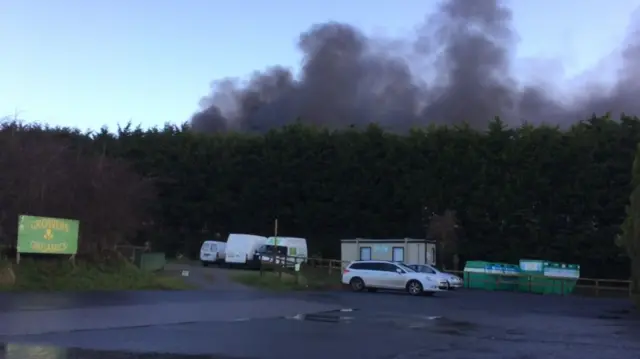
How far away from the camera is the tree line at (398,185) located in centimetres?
5541

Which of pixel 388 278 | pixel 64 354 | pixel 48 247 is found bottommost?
pixel 64 354

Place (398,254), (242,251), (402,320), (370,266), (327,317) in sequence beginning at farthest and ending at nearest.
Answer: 1. (242,251)
2. (398,254)
3. (370,266)
4. (327,317)
5. (402,320)

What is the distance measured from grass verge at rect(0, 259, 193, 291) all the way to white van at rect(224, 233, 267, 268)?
56.9 feet

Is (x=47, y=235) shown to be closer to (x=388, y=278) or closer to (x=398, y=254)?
(x=388, y=278)

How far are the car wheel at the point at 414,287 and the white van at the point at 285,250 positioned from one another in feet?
35.0

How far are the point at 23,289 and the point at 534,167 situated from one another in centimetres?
4008

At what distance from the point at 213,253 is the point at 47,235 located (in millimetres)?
24986

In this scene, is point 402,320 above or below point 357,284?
below

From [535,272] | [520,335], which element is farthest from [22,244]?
[535,272]

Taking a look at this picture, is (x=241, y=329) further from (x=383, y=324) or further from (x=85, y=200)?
(x=85, y=200)

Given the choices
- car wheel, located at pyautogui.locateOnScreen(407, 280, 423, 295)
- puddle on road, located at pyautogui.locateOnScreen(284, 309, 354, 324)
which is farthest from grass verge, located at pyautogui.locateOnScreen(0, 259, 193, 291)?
puddle on road, located at pyautogui.locateOnScreen(284, 309, 354, 324)

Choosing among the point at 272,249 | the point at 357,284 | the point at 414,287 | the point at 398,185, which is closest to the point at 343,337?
the point at 414,287

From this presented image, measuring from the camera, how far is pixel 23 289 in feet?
86.5

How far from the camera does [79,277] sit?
28938 millimetres
